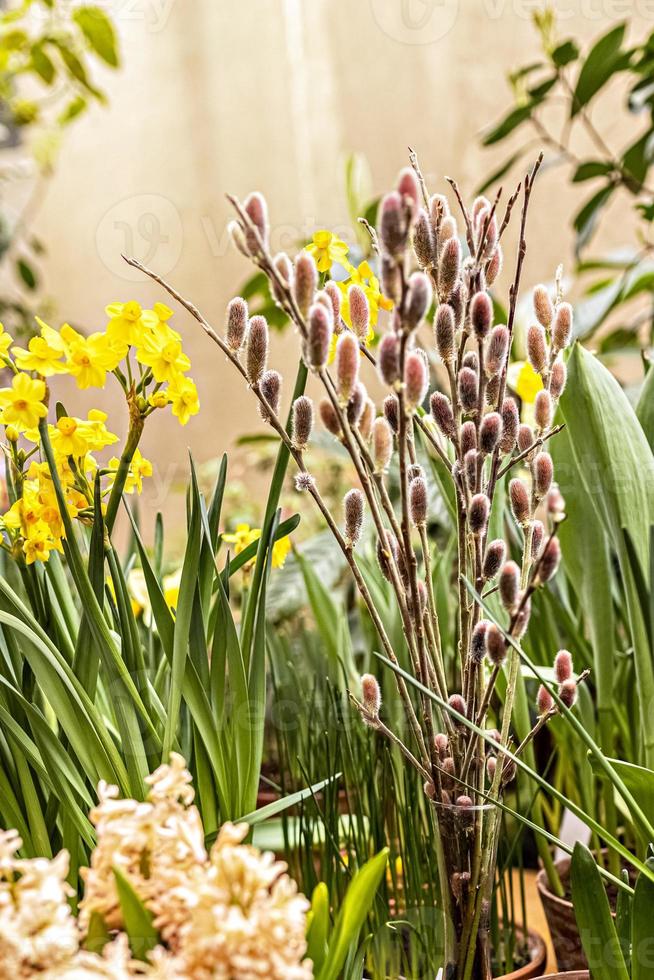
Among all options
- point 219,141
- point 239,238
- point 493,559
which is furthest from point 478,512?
point 219,141

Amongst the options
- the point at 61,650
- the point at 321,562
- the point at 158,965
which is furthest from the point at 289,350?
the point at 158,965

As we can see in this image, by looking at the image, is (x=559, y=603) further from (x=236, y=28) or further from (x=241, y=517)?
(x=236, y=28)

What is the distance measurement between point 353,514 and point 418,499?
1.0 inches

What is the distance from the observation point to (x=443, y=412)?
1.16 ft

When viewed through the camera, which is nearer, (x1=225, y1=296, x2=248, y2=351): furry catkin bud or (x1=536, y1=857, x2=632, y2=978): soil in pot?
(x1=225, y1=296, x2=248, y2=351): furry catkin bud

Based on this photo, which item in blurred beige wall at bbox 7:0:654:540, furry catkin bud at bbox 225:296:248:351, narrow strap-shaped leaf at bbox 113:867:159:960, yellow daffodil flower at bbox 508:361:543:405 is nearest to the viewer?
narrow strap-shaped leaf at bbox 113:867:159:960

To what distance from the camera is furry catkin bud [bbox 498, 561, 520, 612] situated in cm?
29

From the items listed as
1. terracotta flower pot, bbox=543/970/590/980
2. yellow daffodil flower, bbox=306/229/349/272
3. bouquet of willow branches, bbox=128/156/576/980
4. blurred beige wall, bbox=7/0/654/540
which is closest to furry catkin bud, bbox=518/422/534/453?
bouquet of willow branches, bbox=128/156/576/980

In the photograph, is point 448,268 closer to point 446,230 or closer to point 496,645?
point 446,230

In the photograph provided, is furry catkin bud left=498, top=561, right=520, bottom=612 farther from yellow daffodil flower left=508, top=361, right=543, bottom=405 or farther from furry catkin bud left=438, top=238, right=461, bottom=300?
yellow daffodil flower left=508, top=361, right=543, bottom=405

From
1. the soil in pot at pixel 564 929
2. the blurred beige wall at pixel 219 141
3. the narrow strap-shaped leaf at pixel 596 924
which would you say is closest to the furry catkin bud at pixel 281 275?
the narrow strap-shaped leaf at pixel 596 924

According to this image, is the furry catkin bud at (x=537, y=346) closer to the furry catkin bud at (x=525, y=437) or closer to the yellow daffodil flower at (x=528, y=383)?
the furry catkin bud at (x=525, y=437)

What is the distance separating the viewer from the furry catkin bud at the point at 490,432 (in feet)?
1.06

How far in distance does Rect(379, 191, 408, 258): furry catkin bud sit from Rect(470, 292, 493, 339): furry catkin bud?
60 mm
